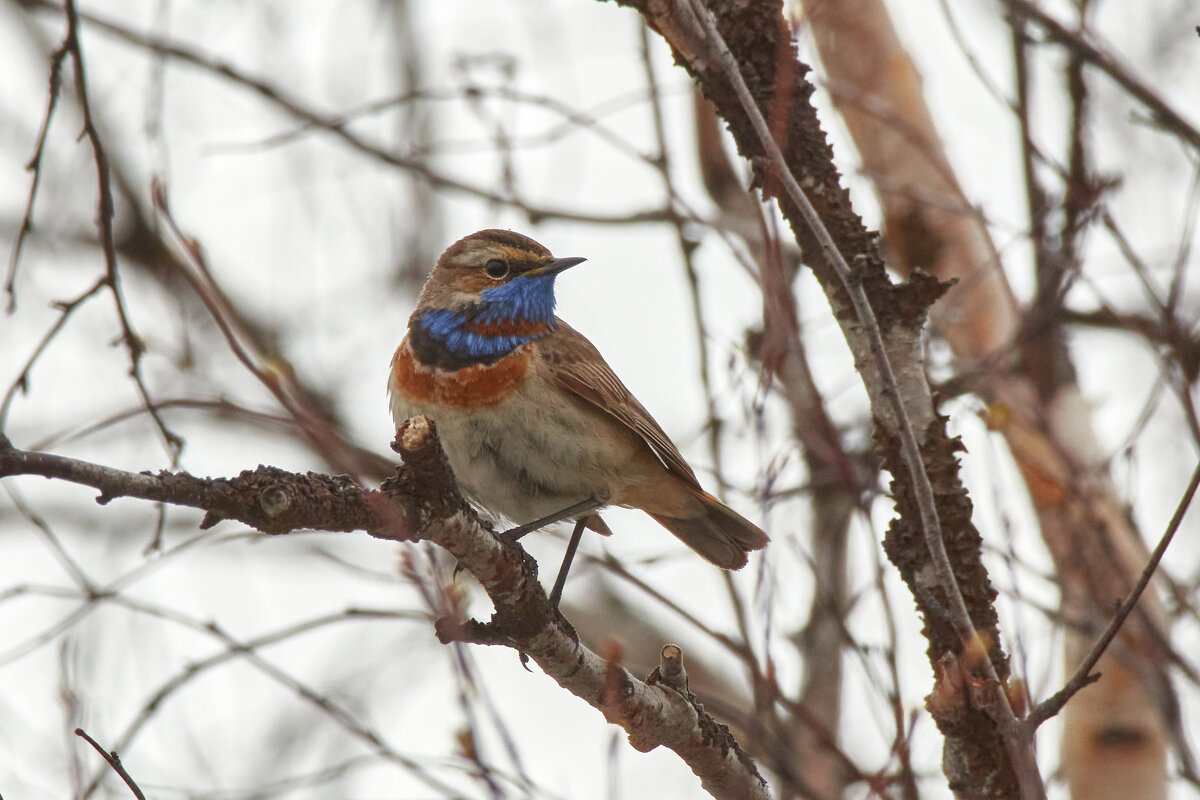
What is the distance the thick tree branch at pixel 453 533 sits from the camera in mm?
2930

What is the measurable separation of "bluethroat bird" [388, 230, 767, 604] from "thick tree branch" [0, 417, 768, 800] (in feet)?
3.64

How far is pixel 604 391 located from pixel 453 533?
7.55 feet

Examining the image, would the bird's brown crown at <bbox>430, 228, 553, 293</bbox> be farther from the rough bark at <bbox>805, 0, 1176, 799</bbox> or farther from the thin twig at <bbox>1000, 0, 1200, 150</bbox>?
the thin twig at <bbox>1000, 0, 1200, 150</bbox>

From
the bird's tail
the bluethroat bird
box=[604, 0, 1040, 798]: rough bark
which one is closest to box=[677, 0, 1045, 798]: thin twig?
box=[604, 0, 1040, 798]: rough bark

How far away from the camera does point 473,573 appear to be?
4.01 m

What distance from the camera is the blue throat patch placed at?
19.9ft

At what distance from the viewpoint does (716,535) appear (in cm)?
635

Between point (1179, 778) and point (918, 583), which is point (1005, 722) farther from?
point (1179, 778)

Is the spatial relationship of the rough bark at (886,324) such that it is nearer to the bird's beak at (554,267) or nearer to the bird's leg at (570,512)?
the bird's leg at (570,512)

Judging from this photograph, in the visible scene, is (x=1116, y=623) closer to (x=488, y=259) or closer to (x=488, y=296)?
(x=488, y=296)

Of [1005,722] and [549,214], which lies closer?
[1005,722]

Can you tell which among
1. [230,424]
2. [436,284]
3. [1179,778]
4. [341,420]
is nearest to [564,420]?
[436,284]

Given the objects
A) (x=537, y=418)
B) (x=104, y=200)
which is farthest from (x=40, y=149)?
(x=537, y=418)

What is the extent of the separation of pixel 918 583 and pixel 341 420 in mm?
6743
